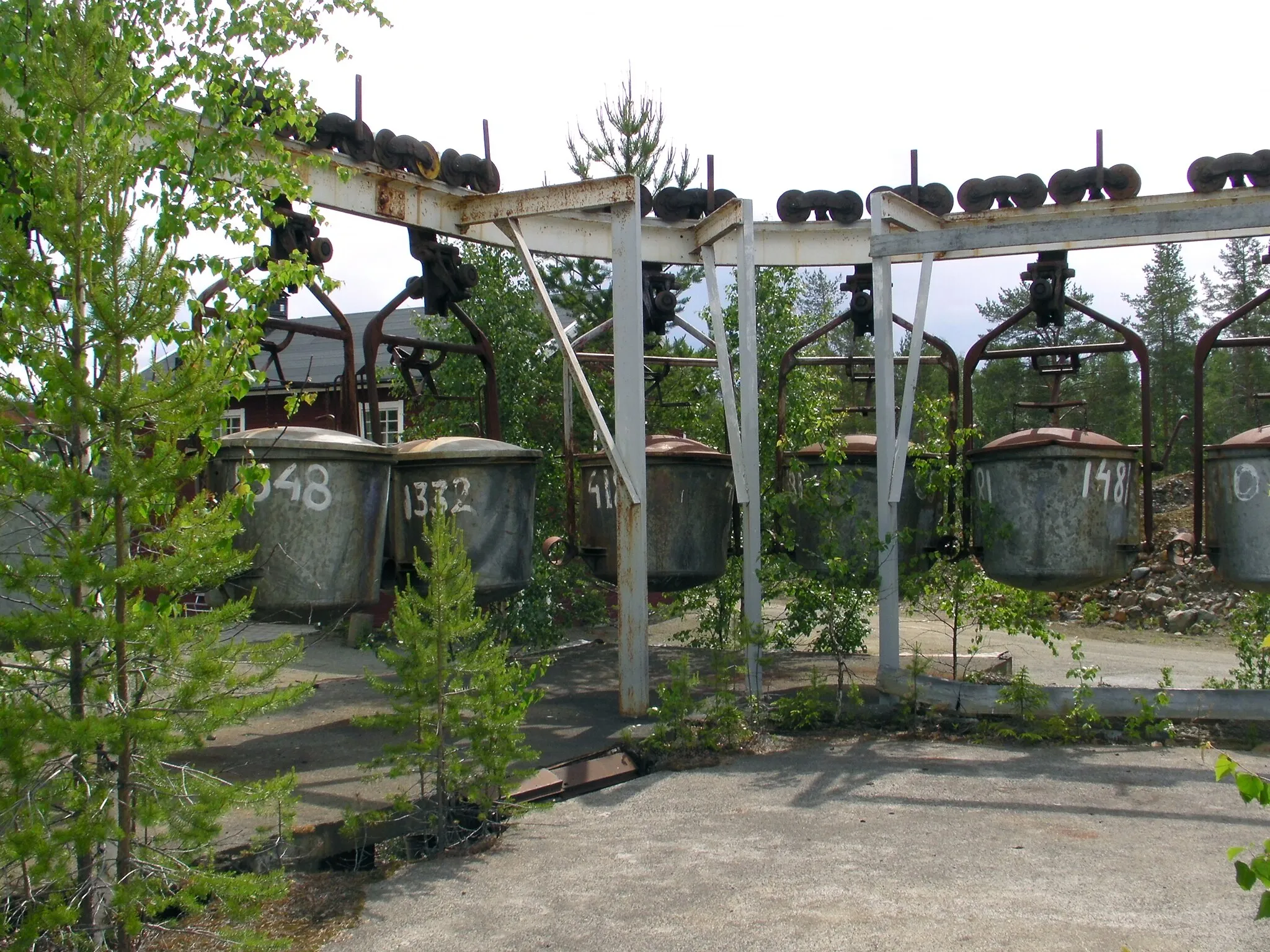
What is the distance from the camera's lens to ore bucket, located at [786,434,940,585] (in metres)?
7.82

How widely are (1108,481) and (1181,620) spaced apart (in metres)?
10.3

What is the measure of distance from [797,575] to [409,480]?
2.76 meters

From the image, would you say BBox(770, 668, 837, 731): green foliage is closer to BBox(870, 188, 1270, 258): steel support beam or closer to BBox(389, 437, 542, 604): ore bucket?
BBox(389, 437, 542, 604): ore bucket

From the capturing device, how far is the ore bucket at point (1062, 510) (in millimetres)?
7445

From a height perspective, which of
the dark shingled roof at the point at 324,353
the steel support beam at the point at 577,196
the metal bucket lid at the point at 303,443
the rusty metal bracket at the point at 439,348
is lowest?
the metal bucket lid at the point at 303,443

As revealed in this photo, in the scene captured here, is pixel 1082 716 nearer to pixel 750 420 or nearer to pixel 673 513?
pixel 750 420

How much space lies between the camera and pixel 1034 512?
7508 mm

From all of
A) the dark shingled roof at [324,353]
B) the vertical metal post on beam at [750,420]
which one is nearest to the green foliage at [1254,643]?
the vertical metal post on beam at [750,420]

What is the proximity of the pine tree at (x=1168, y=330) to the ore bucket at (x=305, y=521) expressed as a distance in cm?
3204

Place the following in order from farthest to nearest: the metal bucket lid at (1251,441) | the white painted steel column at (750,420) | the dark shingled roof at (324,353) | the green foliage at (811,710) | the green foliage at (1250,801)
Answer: the dark shingled roof at (324,353)
the white painted steel column at (750,420)
the metal bucket lid at (1251,441)
the green foliage at (811,710)
the green foliage at (1250,801)

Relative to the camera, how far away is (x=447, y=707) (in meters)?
4.96

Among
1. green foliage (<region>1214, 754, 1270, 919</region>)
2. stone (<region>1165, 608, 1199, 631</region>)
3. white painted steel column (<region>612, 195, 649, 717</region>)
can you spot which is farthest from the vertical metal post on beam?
stone (<region>1165, 608, 1199, 631</region>)

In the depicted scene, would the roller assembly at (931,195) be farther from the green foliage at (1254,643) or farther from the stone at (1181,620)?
the stone at (1181,620)

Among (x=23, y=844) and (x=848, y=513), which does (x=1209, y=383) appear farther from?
(x=23, y=844)
